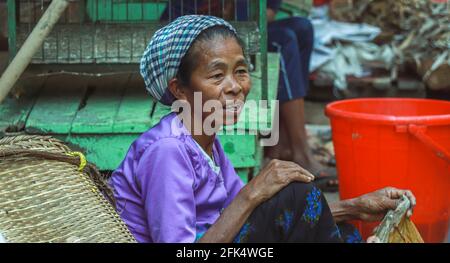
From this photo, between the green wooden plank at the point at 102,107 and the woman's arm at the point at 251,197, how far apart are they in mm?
1300

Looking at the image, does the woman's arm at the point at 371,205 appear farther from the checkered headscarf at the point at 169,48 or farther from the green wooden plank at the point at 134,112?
the green wooden plank at the point at 134,112

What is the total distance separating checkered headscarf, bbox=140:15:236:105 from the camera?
242 centimetres

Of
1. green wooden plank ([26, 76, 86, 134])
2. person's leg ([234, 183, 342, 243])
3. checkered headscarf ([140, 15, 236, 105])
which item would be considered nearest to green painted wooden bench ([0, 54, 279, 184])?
green wooden plank ([26, 76, 86, 134])

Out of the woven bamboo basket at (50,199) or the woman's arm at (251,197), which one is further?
the woman's arm at (251,197)

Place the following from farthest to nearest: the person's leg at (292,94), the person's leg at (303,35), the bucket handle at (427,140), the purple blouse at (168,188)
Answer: the person's leg at (303,35)
the person's leg at (292,94)
the bucket handle at (427,140)
the purple blouse at (168,188)

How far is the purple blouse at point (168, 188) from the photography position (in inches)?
89.9

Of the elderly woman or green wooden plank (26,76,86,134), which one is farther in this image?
green wooden plank (26,76,86,134)

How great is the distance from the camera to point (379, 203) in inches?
107

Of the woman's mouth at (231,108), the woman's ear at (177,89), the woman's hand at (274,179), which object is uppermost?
the woman's ear at (177,89)

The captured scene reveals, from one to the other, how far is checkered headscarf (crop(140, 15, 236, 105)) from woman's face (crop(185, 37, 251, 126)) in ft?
0.17

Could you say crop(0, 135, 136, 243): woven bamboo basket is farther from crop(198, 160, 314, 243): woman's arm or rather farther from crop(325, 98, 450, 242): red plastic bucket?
crop(325, 98, 450, 242): red plastic bucket

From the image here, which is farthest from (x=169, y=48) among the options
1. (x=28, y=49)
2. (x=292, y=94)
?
(x=292, y=94)

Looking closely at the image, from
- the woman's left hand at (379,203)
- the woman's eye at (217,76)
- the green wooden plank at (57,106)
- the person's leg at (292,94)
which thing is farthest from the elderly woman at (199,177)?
the person's leg at (292,94)
